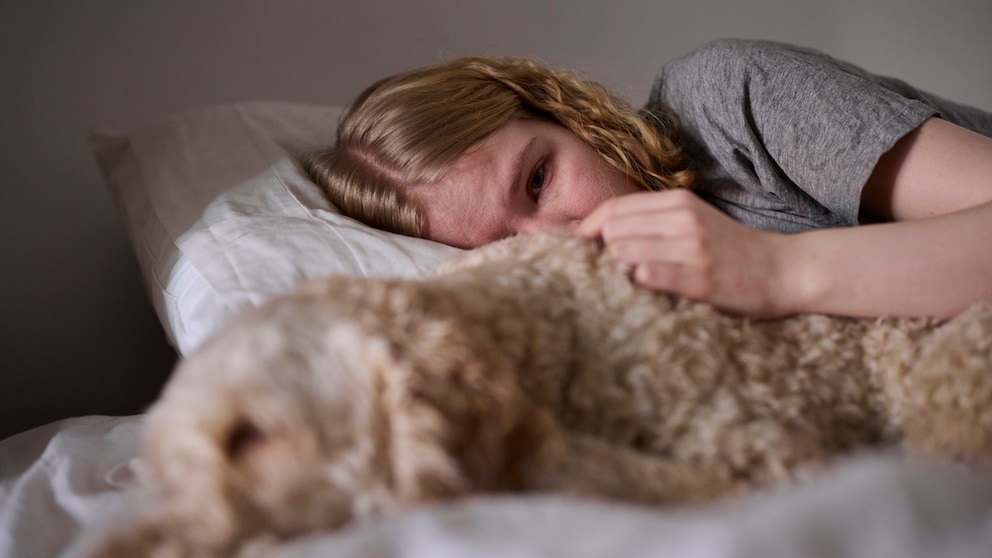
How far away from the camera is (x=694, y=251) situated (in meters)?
0.76

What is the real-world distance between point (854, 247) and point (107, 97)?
4.91 ft

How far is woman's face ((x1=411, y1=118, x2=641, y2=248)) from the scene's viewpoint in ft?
3.88

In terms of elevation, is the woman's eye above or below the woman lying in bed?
below

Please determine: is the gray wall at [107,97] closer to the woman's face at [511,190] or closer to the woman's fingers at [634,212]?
the woman's face at [511,190]

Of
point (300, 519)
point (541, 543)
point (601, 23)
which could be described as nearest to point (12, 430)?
point (300, 519)

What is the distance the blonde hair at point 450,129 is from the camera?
1242 mm

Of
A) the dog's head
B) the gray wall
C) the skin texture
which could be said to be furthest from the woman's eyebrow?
the gray wall

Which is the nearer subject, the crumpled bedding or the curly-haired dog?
the crumpled bedding

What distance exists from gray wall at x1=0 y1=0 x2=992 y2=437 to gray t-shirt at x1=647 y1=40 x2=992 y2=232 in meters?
0.88

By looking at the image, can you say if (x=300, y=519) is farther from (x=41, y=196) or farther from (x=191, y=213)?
(x=41, y=196)

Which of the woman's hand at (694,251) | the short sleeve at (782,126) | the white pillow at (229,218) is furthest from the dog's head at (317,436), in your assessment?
the short sleeve at (782,126)

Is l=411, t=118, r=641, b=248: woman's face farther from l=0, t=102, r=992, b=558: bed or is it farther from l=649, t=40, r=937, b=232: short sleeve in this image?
l=649, t=40, r=937, b=232: short sleeve

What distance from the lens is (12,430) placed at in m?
1.48

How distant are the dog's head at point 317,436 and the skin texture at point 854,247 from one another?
267 mm
